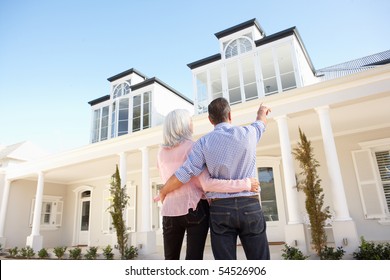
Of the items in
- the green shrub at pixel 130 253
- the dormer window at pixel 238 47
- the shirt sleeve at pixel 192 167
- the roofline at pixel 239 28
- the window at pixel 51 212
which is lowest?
the green shrub at pixel 130 253

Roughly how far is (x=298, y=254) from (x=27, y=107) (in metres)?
4.03

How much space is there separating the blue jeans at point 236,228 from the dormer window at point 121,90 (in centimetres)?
1051

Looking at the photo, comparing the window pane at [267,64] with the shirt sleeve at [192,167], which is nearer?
the shirt sleeve at [192,167]

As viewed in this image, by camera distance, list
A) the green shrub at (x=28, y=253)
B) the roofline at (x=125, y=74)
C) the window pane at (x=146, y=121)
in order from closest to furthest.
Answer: the green shrub at (x=28, y=253) < the window pane at (x=146, y=121) < the roofline at (x=125, y=74)

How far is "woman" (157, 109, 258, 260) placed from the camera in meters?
1.20

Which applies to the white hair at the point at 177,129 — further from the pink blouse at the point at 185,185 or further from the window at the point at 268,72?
the window at the point at 268,72

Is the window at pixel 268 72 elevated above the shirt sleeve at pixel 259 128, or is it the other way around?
the window at pixel 268 72

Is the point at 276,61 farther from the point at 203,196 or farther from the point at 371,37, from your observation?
the point at 203,196

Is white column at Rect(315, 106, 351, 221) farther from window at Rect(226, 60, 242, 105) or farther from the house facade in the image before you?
window at Rect(226, 60, 242, 105)

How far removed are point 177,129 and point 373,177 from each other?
634cm

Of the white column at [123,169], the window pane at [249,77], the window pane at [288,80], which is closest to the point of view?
the white column at [123,169]

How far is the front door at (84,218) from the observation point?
35.2 ft

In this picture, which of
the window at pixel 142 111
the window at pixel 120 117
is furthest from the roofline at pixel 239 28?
the window at pixel 120 117
